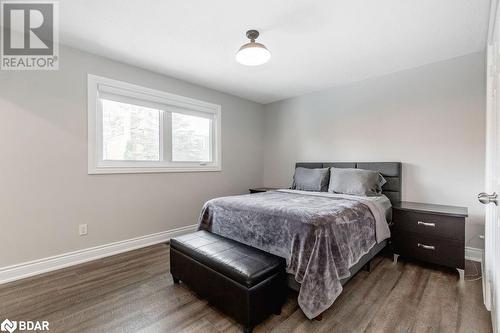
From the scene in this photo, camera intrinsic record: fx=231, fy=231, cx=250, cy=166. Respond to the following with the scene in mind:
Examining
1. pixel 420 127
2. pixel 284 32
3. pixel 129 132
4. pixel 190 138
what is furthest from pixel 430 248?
pixel 129 132

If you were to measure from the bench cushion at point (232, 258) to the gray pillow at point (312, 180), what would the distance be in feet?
5.66

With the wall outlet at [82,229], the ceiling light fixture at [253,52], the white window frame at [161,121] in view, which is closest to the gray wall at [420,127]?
the white window frame at [161,121]

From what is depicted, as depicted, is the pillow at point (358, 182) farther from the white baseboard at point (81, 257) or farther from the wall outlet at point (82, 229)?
the wall outlet at point (82, 229)

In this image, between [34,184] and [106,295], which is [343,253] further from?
[34,184]

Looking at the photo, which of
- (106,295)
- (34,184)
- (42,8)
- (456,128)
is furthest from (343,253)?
(42,8)

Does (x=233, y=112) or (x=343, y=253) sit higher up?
(x=233, y=112)

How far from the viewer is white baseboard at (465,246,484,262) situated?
253 centimetres

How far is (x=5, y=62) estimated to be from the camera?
217 centimetres

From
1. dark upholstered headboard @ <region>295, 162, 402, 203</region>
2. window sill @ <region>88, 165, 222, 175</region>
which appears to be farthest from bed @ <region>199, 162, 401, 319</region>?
window sill @ <region>88, 165, 222, 175</region>

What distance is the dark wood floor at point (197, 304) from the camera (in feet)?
5.12

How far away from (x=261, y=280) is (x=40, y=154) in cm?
247

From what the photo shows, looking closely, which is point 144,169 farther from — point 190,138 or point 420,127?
point 420,127

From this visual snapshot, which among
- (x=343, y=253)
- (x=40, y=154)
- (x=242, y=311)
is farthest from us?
(x=40, y=154)

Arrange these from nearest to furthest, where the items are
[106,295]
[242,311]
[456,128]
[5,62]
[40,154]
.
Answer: [242,311], [106,295], [5,62], [40,154], [456,128]
